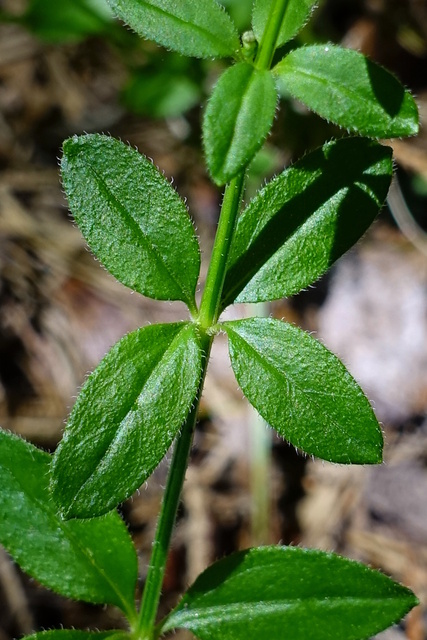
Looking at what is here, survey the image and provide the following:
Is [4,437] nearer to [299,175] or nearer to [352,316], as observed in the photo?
[299,175]

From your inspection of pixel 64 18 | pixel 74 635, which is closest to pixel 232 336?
pixel 74 635

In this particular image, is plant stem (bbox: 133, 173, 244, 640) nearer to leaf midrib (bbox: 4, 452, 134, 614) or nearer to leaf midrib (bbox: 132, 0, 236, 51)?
leaf midrib (bbox: 4, 452, 134, 614)

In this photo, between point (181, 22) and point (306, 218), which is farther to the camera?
point (306, 218)

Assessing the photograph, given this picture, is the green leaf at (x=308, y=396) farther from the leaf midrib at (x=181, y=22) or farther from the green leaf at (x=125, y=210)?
the leaf midrib at (x=181, y=22)

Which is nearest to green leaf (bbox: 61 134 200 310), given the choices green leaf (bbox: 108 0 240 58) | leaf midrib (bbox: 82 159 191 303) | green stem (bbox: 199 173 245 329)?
leaf midrib (bbox: 82 159 191 303)

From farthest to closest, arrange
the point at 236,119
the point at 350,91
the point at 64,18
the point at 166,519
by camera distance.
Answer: the point at 64,18, the point at 166,519, the point at 350,91, the point at 236,119

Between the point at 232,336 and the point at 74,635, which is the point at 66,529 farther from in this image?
the point at 232,336
